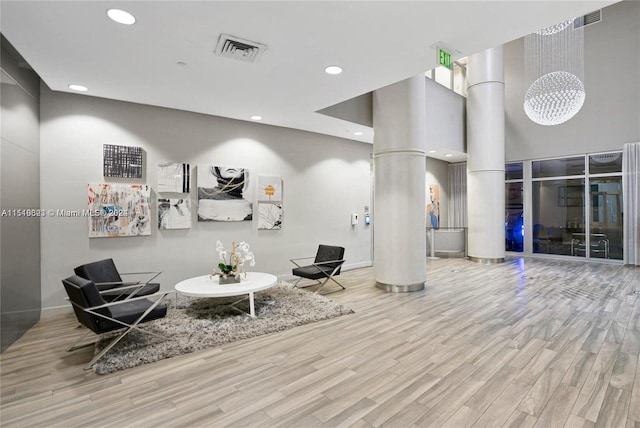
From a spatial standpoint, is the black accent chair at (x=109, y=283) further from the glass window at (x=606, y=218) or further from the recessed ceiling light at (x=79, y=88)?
the glass window at (x=606, y=218)

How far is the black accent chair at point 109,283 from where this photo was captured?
412 cm

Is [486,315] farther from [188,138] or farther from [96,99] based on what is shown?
[96,99]

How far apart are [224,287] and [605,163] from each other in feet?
34.6

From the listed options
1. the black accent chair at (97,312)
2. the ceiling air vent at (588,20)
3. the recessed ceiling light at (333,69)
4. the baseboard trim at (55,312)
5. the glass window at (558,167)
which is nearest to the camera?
the black accent chair at (97,312)

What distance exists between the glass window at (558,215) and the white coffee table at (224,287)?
9.26 m

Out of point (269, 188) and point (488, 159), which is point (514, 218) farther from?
point (269, 188)

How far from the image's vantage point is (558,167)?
9.65 metres

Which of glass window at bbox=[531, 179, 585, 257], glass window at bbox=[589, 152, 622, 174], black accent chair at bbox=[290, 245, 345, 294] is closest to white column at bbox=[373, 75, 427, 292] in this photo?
black accent chair at bbox=[290, 245, 345, 294]

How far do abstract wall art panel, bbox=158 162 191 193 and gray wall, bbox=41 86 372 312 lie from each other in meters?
0.11

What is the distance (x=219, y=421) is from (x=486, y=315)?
3.88 meters

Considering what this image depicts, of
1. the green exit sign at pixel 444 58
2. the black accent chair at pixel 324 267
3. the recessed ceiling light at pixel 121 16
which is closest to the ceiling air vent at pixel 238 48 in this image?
the recessed ceiling light at pixel 121 16

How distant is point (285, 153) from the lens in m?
6.91

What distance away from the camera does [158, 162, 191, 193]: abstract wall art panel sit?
5461 mm

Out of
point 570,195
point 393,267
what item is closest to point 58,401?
point 393,267
